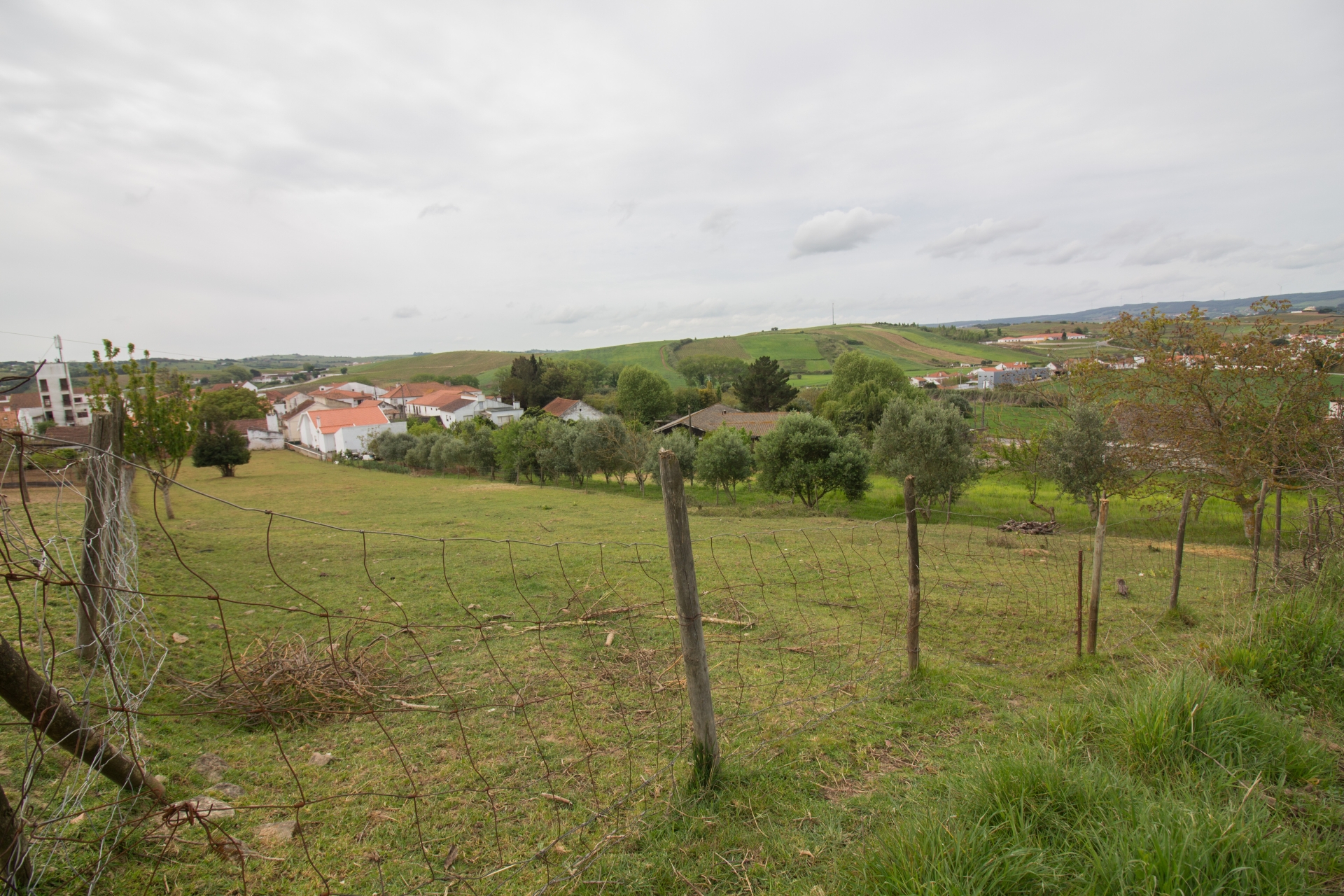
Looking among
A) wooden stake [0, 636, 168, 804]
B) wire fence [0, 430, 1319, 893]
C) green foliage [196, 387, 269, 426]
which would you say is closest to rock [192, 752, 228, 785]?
wire fence [0, 430, 1319, 893]

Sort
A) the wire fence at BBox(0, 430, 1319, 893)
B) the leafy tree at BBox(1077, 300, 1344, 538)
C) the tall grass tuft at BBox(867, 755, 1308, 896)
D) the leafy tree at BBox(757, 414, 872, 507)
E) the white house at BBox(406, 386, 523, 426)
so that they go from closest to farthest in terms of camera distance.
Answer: the tall grass tuft at BBox(867, 755, 1308, 896) → the wire fence at BBox(0, 430, 1319, 893) → the leafy tree at BBox(1077, 300, 1344, 538) → the leafy tree at BBox(757, 414, 872, 507) → the white house at BBox(406, 386, 523, 426)

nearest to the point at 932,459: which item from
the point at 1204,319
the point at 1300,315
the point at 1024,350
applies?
the point at 1204,319

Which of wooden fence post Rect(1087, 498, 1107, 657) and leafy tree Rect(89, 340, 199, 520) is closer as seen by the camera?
wooden fence post Rect(1087, 498, 1107, 657)

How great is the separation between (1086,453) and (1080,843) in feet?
93.6

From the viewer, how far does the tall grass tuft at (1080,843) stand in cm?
261

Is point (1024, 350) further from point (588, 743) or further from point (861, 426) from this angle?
point (588, 743)

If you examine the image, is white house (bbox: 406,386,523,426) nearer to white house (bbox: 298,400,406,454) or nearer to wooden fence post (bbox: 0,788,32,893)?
white house (bbox: 298,400,406,454)

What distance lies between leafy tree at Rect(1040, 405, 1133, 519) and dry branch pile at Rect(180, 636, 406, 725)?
1124 inches

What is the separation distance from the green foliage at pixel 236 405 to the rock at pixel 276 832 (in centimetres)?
8359

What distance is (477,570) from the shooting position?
37.6 ft

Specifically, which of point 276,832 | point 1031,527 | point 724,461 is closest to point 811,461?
point 724,461

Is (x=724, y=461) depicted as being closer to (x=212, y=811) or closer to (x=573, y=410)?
(x=212, y=811)

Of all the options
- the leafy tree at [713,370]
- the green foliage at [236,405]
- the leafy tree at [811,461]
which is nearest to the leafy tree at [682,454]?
the leafy tree at [811,461]

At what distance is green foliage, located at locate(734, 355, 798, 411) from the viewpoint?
8094cm
